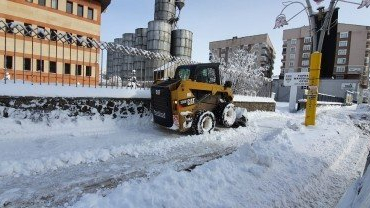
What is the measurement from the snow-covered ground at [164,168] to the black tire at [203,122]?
39cm

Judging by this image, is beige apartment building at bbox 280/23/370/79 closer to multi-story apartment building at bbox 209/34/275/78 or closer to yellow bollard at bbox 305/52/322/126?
multi-story apartment building at bbox 209/34/275/78

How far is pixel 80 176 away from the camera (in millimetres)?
4320

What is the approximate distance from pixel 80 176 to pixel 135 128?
4.38 m

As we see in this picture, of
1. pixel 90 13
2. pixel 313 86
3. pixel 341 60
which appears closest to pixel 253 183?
pixel 313 86

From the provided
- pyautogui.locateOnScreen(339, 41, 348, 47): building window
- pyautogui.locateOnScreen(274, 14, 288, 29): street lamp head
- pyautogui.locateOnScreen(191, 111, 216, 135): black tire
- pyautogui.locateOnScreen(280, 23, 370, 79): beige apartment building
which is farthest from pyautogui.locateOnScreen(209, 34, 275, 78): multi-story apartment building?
pyautogui.locateOnScreen(191, 111, 216, 135): black tire

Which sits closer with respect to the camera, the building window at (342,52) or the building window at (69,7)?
the building window at (69,7)

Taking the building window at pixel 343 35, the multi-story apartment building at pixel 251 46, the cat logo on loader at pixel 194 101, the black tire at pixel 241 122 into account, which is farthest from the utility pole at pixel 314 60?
the building window at pixel 343 35

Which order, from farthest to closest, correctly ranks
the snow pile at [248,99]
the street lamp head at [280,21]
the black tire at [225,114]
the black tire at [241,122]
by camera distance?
the snow pile at [248,99] < the street lamp head at [280,21] < the black tire at [241,122] < the black tire at [225,114]

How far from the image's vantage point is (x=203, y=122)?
809cm

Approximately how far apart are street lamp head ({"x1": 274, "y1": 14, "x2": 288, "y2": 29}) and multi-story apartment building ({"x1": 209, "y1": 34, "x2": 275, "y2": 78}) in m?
64.0

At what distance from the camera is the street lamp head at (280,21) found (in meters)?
11.2

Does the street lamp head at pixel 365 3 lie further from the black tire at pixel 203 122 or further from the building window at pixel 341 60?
the building window at pixel 341 60

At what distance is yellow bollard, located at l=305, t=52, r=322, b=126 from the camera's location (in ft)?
33.8

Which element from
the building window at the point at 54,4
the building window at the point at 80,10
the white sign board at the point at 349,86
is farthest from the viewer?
the white sign board at the point at 349,86
